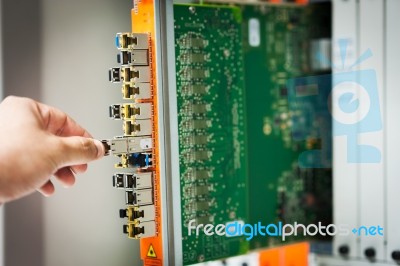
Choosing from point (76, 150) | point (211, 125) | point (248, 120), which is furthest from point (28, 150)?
point (248, 120)

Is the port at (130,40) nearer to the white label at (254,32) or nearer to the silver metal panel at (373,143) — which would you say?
the white label at (254,32)

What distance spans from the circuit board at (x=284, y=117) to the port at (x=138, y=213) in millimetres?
638

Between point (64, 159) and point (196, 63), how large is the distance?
2.92 ft

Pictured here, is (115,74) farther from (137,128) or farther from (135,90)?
(137,128)

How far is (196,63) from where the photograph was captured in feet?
9.38

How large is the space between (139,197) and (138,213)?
0.07 meters

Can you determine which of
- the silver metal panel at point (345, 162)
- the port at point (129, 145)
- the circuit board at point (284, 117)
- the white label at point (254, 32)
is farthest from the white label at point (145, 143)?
the silver metal panel at point (345, 162)

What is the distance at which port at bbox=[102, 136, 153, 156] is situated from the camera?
2605 mm

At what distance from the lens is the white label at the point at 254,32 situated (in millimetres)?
3150

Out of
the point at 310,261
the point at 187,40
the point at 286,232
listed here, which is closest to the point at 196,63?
the point at 187,40

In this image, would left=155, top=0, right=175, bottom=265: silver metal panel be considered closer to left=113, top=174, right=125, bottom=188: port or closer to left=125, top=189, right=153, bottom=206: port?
left=125, top=189, right=153, bottom=206: port

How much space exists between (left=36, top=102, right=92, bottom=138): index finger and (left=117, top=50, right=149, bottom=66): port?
13.2 inches

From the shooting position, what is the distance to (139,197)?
8.73 ft

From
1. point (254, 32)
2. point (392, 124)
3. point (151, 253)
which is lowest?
point (151, 253)
